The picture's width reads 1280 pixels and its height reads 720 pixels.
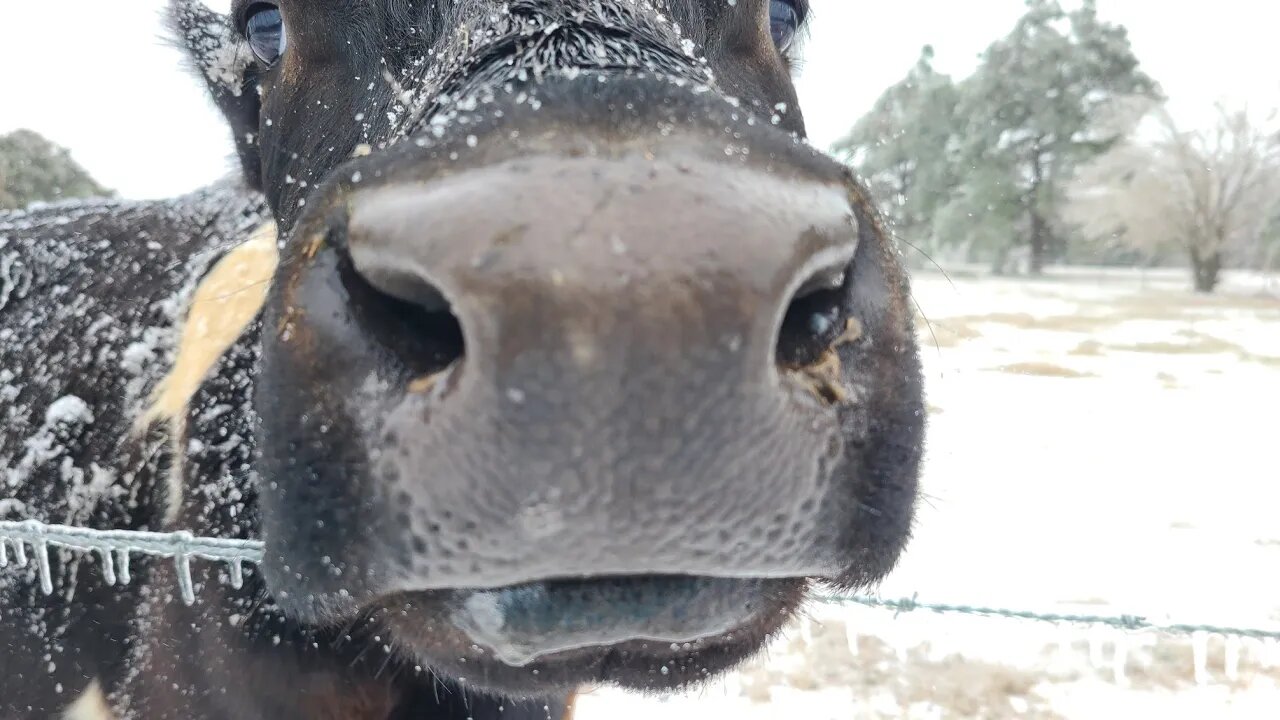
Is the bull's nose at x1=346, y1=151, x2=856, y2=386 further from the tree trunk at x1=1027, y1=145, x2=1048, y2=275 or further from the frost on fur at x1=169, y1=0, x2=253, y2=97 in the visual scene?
the tree trunk at x1=1027, y1=145, x2=1048, y2=275

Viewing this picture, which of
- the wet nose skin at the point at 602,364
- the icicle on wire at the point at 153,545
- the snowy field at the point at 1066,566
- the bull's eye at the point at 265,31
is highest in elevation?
the bull's eye at the point at 265,31

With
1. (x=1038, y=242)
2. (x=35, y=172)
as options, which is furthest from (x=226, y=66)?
(x=1038, y=242)

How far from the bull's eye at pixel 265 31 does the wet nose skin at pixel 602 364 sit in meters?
1.29

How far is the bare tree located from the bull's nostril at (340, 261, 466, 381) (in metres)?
30.6

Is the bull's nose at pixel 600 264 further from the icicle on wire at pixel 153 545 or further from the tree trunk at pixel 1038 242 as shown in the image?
the tree trunk at pixel 1038 242

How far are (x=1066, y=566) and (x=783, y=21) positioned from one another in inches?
156

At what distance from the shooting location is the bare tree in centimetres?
2486

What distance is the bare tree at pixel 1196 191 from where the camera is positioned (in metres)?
24.9

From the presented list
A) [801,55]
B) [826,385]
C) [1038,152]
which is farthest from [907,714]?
[1038,152]

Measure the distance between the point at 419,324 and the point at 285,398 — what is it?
24 cm

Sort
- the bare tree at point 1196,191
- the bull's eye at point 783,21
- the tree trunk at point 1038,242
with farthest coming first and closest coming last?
the tree trunk at point 1038,242, the bare tree at point 1196,191, the bull's eye at point 783,21

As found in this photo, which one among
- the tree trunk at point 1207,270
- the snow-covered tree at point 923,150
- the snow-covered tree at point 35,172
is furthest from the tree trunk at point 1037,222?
the snow-covered tree at point 35,172

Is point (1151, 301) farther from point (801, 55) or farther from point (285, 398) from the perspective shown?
point (285, 398)

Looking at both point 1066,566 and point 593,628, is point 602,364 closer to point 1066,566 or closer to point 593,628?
point 593,628
